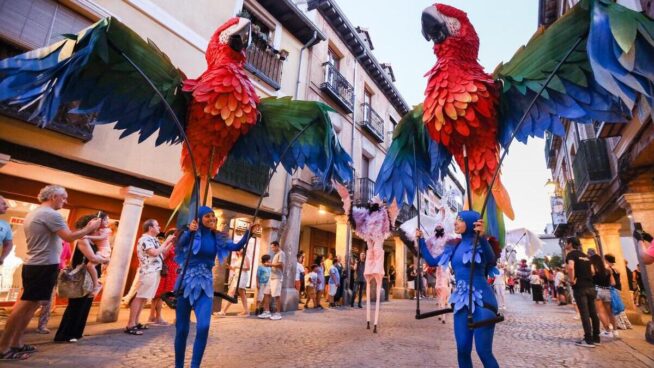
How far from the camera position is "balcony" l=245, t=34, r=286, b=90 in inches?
363

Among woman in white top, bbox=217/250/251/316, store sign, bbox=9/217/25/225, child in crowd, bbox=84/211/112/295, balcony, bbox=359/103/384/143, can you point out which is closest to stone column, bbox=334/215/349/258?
woman in white top, bbox=217/250/251/316

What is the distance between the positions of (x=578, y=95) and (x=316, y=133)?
2285 millimetres

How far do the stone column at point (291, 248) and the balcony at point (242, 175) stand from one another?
130 centimetres

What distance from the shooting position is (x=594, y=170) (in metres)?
8.54

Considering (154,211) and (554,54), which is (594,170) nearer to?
(554,54)

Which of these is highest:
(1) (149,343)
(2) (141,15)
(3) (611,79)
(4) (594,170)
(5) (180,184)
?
(2) (141,15)

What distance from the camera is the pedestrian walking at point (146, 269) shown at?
5328 millimetres

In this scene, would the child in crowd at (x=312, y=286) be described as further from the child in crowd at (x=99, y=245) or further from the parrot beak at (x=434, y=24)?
the parrot beak at (x=434, y=24)

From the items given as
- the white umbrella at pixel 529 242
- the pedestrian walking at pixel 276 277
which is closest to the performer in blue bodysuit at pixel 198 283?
the pedestrian walking at pixel 276 277

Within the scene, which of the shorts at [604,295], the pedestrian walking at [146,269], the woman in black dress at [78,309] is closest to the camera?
the woman in black dress at [78,309]

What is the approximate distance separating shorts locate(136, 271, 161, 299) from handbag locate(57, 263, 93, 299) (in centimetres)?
85

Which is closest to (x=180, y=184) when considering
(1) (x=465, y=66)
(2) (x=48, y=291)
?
(2) (x=48, y=291)

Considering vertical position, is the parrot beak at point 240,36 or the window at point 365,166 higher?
the window at point 365,166

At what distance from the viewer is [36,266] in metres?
3.59
